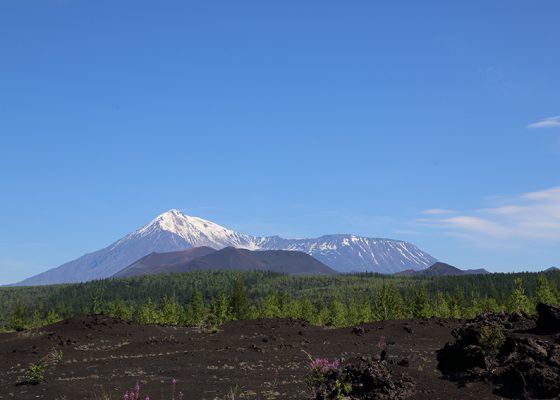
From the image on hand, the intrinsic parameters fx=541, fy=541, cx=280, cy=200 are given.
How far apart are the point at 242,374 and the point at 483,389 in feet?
51.5

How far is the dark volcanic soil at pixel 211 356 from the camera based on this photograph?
75.4 feet

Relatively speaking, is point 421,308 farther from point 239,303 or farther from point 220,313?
point 220,313

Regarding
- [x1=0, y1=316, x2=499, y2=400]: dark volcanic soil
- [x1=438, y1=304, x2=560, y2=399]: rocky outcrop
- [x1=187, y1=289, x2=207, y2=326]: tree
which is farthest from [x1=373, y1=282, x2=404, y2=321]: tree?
[x1=438, y1=304, x2=560, y2=399]: rocky outcrop

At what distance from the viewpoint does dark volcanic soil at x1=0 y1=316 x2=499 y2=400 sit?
22984mm

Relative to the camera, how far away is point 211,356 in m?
35.8

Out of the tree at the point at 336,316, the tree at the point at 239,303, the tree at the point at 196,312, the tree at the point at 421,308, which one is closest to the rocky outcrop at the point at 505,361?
the tree at the point at 336,316

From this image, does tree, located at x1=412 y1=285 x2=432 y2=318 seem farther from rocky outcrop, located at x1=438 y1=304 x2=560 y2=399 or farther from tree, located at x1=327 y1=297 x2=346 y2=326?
rocky outcrop, located at x1=438 y1=304 x2=560 y2=399

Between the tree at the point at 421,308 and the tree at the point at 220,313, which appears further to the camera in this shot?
the tree at the point at 220,313

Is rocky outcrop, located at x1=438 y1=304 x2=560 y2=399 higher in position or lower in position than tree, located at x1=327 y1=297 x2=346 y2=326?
higher

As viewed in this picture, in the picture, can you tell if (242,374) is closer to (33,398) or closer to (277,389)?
(277,389)

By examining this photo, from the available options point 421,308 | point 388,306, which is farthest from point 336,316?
point 421,308

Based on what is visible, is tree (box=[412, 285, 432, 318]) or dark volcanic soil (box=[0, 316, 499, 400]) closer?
dark volcanic soil (box=[0, 316, 499, 400])

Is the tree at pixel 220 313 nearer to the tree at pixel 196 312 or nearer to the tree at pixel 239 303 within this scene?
the tree at pixel 239 303

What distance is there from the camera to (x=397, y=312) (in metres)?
84.0
